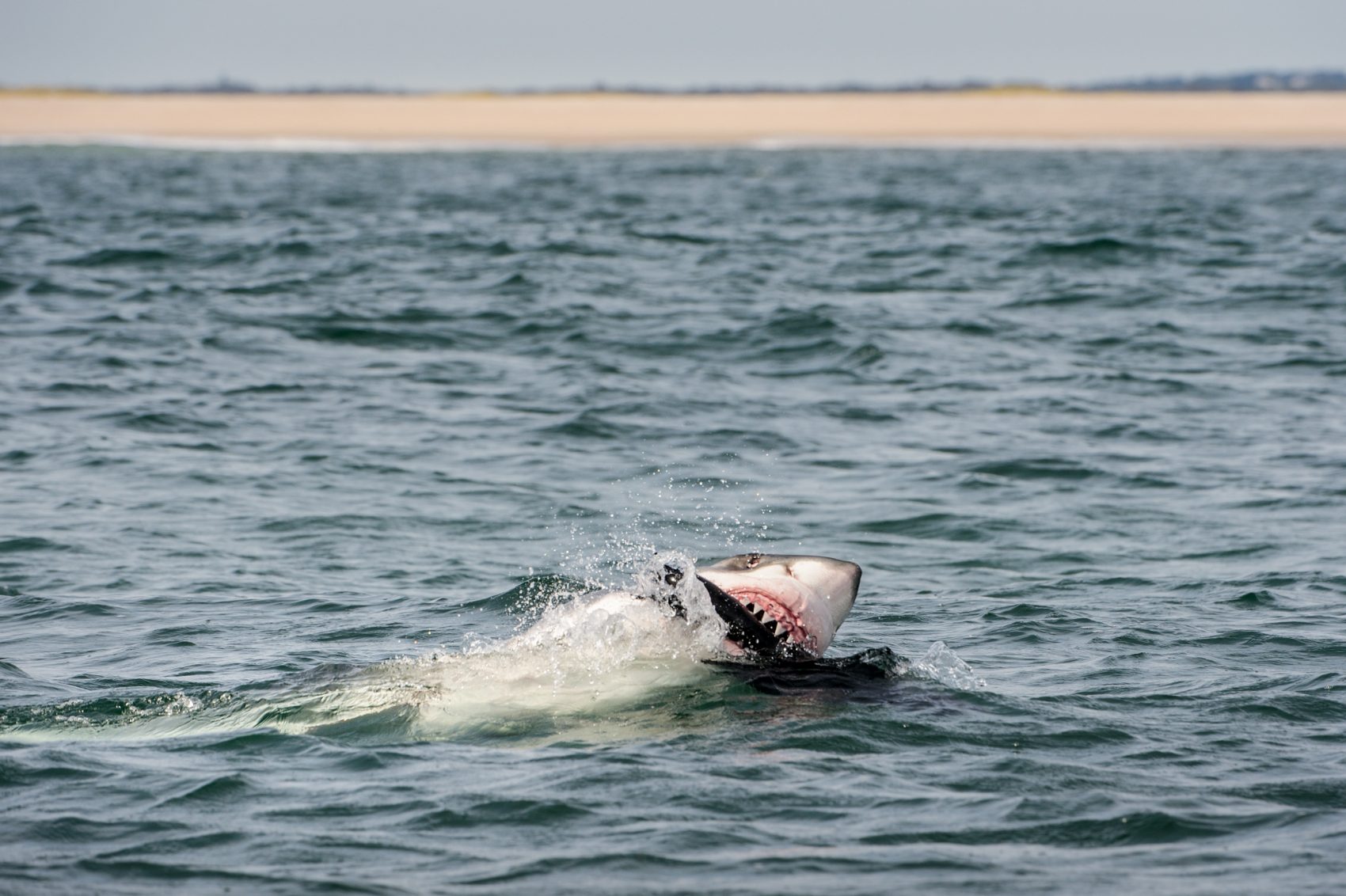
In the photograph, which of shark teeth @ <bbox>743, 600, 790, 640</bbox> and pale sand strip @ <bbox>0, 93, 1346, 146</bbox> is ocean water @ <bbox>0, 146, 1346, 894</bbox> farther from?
pale sand strip @ <bbox>0, 93, 1346, 146</bbox>

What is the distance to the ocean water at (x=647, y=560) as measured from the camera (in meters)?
6.99

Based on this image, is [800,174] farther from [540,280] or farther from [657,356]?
[657,356]

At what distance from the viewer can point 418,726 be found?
832 centimetres

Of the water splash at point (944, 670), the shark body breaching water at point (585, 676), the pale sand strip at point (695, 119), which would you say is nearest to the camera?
the shark body breaching water at point (585, 676)

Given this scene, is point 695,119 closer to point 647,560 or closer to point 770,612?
point 647,560

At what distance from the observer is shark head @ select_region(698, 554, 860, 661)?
28.2 ft

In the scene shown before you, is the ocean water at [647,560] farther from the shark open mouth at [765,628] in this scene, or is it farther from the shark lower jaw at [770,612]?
the shark lower jaw at [770,612]

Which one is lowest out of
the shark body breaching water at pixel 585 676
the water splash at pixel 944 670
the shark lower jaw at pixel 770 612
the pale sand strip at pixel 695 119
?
the water splash at pixel 944 670

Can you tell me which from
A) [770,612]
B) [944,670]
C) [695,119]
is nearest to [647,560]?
[944,670]

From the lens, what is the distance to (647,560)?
12.3 metres

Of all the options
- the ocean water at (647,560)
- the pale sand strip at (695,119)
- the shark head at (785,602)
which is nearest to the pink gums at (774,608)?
the shark head at (785,602)

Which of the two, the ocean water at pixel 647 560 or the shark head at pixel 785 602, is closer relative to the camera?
the ocean water at pixel 647 560

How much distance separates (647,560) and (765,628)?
3765mm

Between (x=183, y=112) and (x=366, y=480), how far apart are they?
9684cm
